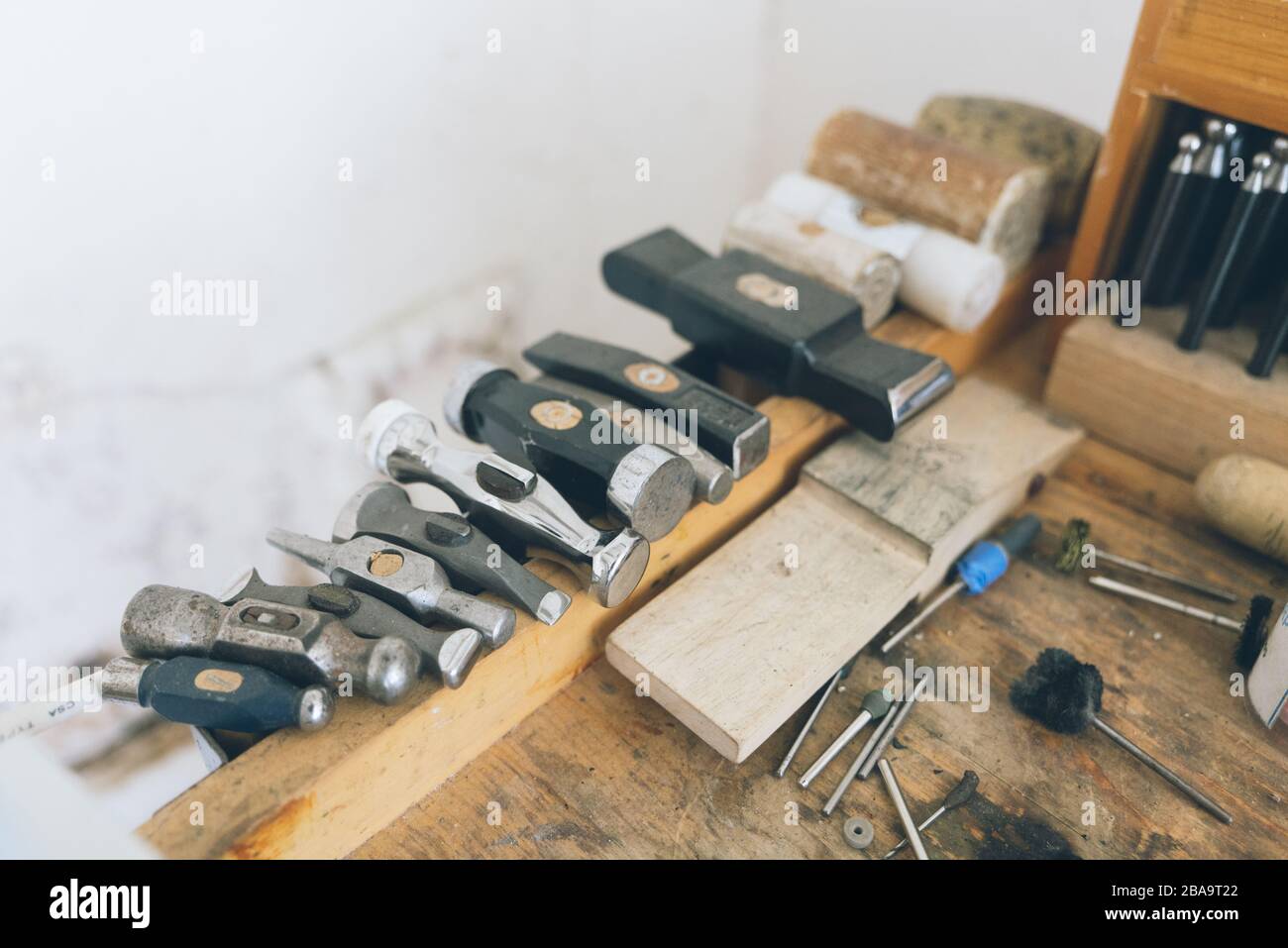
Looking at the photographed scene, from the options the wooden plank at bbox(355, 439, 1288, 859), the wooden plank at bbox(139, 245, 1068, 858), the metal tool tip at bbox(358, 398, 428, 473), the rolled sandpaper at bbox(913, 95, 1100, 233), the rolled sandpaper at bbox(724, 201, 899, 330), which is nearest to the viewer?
the wooden plank at bbox(139, 245, 1068, 858)

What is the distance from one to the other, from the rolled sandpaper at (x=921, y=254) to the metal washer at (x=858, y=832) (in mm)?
628

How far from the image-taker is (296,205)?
1421mm

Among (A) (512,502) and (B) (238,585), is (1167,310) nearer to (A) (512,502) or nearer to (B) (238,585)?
(A) (512,502)

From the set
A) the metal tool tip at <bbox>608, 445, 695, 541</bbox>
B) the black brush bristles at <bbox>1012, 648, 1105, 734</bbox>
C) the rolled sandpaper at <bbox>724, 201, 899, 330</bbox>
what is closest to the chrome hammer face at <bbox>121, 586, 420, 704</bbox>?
the metal tool tip at <bbox>608, 445, 695, 541</bbox>

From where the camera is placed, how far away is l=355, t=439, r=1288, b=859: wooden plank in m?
0.85

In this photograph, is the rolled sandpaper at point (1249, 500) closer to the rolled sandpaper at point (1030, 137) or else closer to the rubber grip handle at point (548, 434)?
the rolled sandpaper at point (1030, 137)

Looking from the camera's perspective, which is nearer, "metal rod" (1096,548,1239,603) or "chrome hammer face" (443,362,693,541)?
"chrome hammer face" (443,362,693,541)

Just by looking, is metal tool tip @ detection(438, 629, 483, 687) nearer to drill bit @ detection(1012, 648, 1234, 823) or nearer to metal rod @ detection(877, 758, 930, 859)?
metal rod @ detection(877, 758, 930, 859)

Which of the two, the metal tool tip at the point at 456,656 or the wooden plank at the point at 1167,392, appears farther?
the wooden plank at the point at 1167,392

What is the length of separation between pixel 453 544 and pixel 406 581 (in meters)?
0.06

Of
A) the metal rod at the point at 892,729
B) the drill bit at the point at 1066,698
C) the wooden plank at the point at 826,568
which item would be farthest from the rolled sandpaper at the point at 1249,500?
the metal rod at the point at 892,729

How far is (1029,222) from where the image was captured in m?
1.29

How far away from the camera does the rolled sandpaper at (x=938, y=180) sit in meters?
1.23

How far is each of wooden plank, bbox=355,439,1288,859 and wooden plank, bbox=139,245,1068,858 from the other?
3 centimetres
